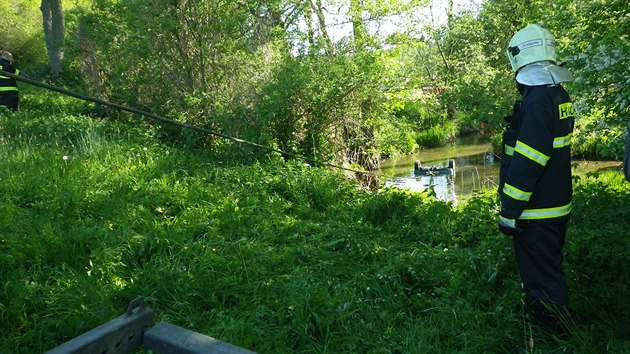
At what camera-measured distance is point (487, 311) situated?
12.2 ft

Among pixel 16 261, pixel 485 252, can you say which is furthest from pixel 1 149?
pixel 485 252

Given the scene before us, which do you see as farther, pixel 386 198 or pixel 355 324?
pixel 386 198

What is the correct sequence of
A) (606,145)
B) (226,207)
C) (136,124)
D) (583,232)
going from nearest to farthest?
(583,232), (606,145), (226,207), (136,124)

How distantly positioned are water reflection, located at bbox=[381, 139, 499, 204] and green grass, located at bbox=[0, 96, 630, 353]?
2.11 meters

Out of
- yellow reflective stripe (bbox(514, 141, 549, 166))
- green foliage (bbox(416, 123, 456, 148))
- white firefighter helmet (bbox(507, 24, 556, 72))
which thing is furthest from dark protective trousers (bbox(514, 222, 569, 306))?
green foliage (bbox(416, 123, 456, 148))

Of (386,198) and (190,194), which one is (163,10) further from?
(386,198)

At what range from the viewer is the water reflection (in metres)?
11.6

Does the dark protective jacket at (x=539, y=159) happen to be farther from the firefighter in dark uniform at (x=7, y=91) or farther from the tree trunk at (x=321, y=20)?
the firefighter in dark uniform at (x=7, y=91)

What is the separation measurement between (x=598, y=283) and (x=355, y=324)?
1.89 m

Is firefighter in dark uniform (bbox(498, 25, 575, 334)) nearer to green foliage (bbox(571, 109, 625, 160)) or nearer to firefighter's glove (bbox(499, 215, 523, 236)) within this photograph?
firefighter's glove (bbox(499, 215, 523, 236))

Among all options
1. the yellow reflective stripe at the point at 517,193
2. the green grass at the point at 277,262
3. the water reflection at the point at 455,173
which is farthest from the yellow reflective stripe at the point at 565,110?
the water reflection at the point at 455,173

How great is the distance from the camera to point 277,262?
461 centimetres

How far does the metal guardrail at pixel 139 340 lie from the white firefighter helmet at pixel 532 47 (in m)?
2.65

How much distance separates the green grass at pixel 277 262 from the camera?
340 centimetres
